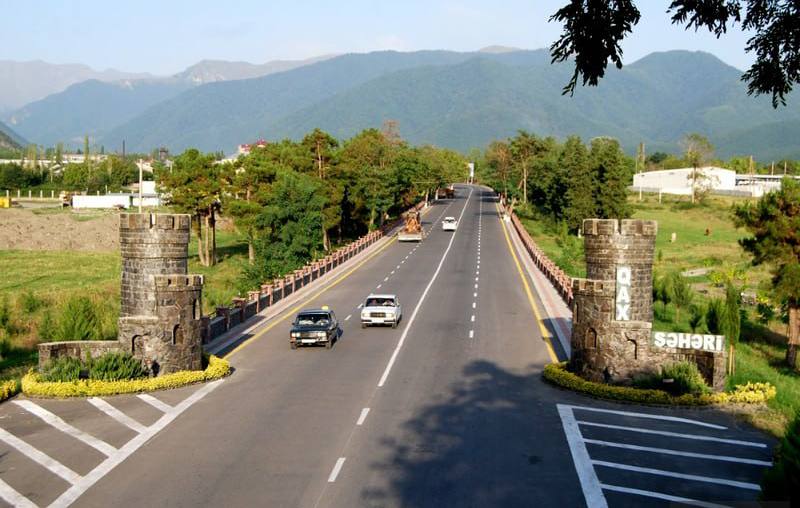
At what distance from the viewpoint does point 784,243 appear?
4109 cm

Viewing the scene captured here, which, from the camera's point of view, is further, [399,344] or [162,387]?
[399,344]

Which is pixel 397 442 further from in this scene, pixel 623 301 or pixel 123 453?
pixel 623 301

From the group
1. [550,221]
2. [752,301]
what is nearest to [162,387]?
[752,301]

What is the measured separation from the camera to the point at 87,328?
33.8 meters

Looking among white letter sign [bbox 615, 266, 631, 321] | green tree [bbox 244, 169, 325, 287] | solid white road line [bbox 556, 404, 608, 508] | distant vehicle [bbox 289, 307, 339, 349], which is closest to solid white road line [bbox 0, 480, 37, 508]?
solid white road line [bbox 556, 404, 608, 508]

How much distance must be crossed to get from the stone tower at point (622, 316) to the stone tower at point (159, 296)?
41.5ft

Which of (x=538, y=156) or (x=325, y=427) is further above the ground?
(x=538, y=156)

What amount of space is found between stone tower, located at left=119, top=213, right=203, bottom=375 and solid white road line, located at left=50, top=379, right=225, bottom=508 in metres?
1.96

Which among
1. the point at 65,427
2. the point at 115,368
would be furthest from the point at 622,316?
the point at 65,427

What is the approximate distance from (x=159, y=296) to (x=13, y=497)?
11266 millimetres

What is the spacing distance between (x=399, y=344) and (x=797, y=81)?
71.2 ft

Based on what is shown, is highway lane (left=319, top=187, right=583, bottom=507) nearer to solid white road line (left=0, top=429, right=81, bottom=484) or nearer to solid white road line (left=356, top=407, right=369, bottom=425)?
solid white road line (left=356, top=407, right=369, bottom=425)

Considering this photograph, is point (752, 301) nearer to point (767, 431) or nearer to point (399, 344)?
point (399, 344)

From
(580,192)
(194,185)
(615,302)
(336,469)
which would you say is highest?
(580,192)
